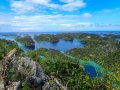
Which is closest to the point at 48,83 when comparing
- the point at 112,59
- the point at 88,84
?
the point at 88,84

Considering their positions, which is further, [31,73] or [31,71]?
[31,71]

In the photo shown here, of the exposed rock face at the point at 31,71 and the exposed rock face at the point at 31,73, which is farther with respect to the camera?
the exposed rock face at the point at 31,71

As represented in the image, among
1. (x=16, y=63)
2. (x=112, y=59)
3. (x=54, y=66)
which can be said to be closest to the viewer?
(x=16, y=63)

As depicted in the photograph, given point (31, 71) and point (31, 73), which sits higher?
point (31, 71)

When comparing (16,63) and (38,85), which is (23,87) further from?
(16,63)

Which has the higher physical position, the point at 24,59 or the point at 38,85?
the point at 24,59

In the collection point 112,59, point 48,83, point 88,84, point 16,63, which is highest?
point 16,63

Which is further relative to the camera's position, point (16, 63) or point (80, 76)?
point (80, 76)

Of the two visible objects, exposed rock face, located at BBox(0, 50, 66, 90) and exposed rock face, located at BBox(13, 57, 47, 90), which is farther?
exposed rock face, located at BBox(13, 57, 47, 90)

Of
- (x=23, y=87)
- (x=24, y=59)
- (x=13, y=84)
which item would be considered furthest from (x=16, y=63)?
(x=13, y=84)

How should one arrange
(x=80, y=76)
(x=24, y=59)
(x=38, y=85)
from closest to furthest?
(x=38, y=85)
(x=24, y=59)
(x=80, y=76)
